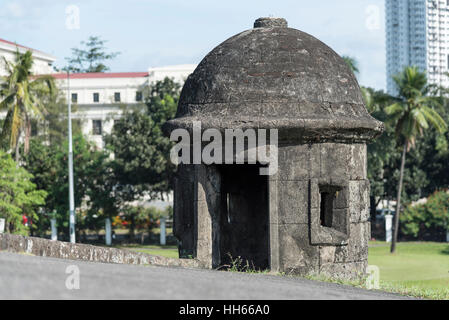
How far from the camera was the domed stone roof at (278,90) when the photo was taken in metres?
8.61

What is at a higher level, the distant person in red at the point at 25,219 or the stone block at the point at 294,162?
the stone block at the point at 294,162

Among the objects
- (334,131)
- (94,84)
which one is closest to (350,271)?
(334,131)

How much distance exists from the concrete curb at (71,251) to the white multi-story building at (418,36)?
59515mm

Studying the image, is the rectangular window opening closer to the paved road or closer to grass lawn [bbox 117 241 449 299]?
the paved road

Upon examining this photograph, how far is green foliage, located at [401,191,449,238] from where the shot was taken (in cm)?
3403

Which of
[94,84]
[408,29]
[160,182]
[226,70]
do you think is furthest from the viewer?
[408,29]

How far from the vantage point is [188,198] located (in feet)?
31.1

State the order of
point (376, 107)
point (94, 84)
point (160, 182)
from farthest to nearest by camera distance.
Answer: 1. point (94, 84)
2. point (376, 107)
3. point (160, 182)

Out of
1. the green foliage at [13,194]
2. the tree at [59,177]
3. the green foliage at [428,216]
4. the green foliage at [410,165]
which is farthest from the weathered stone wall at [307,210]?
the green foliage at [428,216]

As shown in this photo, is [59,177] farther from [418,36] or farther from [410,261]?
[418,36]

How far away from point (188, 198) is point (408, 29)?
245 ft

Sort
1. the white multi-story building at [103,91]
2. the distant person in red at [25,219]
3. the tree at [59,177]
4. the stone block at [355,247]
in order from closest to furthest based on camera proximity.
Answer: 1. the stone block at [355,247]
2. the distant person in red at [25,219]
3. the tree at [59,177]
4. the white multi-story building at [103,91]

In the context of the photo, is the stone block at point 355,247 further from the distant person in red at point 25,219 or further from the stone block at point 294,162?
the distant person in red at point 25,219
